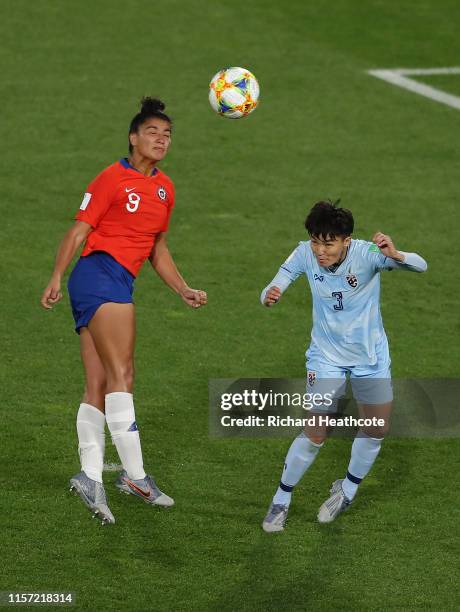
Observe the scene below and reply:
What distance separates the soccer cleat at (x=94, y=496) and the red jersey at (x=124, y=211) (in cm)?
132

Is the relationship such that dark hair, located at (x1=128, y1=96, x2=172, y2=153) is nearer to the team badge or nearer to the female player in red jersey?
the female player in red jersey

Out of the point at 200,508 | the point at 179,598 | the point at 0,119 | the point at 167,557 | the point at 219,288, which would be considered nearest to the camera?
the point at 179,598

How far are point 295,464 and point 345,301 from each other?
103cm

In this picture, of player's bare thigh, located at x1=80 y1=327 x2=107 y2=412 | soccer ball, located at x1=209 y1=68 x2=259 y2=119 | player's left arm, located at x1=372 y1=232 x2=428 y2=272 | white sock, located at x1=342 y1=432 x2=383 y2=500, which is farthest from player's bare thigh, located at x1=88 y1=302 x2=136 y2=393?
soccer ball, located at x1=209 y1=68 x2=259 y2=119

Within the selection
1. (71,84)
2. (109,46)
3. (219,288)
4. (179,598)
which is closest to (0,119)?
(71,84)

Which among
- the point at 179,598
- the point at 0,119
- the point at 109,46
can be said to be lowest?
the point at 179,598

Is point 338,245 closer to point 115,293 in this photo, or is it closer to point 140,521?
point 115,293

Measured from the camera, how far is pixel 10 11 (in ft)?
70.2

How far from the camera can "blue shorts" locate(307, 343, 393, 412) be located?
8219 millimetres

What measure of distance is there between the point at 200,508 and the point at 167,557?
28.3 inches

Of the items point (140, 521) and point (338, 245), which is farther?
point (140, 521)

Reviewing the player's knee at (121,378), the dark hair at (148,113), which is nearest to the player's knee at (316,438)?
the player's knee at (121,378)

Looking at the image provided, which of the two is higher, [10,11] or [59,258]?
[10,11]

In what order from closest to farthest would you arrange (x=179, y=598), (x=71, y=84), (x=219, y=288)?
(x=179, y=598)
(x=219, y=288)
(x=71, y=84)
